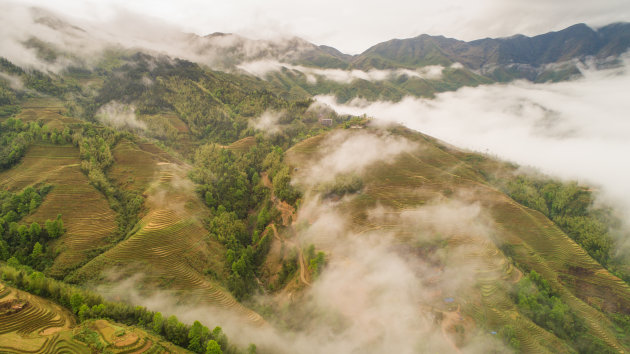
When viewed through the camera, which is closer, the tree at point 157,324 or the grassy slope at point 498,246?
the tree at point 157,324

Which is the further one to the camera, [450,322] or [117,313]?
[450,322]

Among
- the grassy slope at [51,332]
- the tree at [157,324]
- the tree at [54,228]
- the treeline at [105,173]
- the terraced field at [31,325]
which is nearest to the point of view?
the terraced field at [31,325]

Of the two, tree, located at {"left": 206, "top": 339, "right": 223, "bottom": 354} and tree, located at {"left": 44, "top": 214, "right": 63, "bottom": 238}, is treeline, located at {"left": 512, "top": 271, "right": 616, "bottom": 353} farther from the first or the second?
tree, located at {"left": 44, "top": 214, "right": 63, "bottom": 238}

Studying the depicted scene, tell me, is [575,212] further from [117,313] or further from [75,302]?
[75,302]

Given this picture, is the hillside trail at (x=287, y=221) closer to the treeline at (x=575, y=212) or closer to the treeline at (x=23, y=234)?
the treeline at (x=23, y=234)

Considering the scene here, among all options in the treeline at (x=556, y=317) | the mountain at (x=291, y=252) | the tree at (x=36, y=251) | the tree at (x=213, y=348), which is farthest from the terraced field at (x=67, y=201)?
the treeline at (x=556, y=317)

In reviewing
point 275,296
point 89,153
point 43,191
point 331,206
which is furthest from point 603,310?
point 89,153

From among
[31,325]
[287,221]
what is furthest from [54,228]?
[287,221]

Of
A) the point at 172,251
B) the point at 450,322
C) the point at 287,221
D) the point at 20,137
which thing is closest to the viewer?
the point at 450,322
